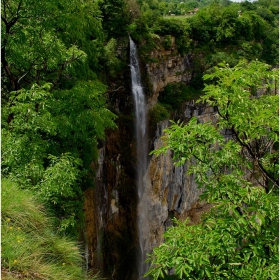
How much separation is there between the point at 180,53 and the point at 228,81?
14331 mm

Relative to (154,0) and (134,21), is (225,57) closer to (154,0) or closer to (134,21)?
(134,21)

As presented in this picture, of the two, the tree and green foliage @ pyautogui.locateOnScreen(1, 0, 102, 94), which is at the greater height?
green foliage @ pyautogui.locateOnScreen(1, 0, 102, 94)

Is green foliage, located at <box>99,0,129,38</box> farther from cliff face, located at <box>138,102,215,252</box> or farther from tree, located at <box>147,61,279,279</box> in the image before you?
tree, located at <box>147,61,279,279</box>

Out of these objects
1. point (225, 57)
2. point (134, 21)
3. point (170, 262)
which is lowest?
point (170, 262)

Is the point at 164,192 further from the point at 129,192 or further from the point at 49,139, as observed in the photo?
the point at 49,139

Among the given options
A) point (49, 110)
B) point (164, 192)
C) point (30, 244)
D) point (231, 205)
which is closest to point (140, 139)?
point (164, 192)

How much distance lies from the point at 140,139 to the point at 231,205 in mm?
11766

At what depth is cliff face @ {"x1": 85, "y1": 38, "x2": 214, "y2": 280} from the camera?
11.7 meters

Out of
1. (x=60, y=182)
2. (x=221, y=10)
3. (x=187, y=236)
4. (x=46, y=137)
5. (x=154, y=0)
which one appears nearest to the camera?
(x=187, y=236)

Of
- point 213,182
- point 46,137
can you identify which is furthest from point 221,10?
point 213,182

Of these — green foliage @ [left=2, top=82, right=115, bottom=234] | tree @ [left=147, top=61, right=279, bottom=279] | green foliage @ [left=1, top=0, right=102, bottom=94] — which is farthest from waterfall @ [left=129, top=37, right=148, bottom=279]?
tree @ [left=147, top=61, right=279, bottom=279]

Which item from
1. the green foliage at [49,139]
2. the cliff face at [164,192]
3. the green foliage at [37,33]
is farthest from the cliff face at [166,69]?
the green foliage at [49,139]

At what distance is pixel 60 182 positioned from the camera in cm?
483

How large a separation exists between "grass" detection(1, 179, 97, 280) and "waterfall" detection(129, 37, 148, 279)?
10231 mm
